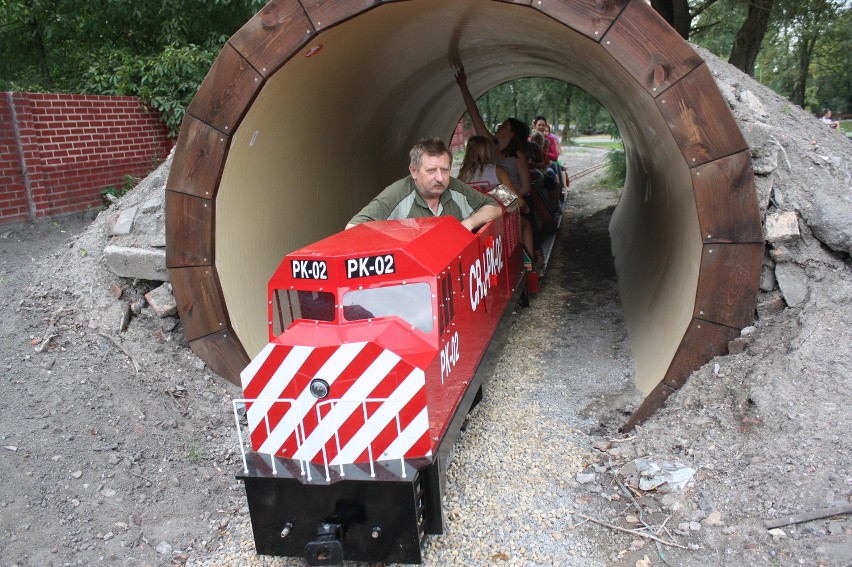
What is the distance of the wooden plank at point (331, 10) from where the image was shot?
5344 mm

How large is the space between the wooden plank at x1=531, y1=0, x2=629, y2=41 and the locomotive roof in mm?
1741

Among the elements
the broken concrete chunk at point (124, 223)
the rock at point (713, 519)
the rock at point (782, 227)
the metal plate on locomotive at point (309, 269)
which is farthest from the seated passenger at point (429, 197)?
the rock at point (713, 519)

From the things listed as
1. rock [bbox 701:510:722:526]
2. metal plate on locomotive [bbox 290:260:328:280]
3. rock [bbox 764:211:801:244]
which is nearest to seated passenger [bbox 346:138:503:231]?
metal plate on locomotive [bbox 290:260:328:280]

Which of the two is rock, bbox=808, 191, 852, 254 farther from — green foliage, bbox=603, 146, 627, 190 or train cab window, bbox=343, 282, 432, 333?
green foliage, bbox=603, 146, 627, 190

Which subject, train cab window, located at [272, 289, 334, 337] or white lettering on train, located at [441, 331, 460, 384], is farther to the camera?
white lettering on train, located at [441, 331, 460, 384]

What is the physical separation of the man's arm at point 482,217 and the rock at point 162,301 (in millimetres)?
2902

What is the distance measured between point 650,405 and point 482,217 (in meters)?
2.20

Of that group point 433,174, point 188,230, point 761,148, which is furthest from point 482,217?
point 188,230

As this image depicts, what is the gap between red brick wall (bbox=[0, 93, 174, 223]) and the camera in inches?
317

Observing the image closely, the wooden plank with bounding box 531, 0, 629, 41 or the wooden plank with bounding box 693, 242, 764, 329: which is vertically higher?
the wooden plank with bounding box 531, 0, 629, 41

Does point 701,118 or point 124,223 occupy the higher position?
point 701,118

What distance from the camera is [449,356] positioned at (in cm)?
476

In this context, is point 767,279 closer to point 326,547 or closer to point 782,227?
point 782,227

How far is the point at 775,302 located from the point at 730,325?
15.6 inches
